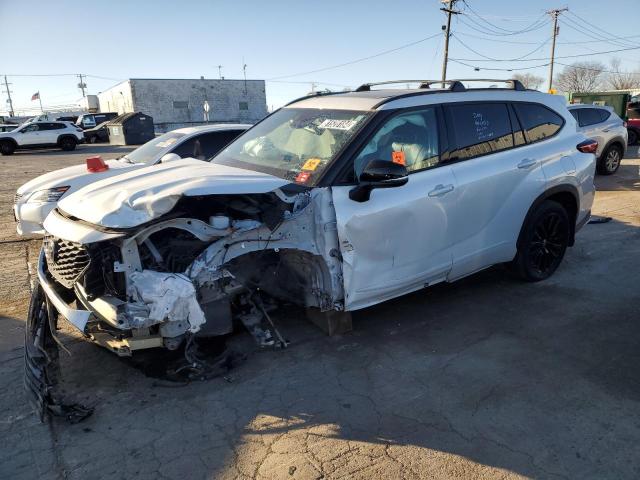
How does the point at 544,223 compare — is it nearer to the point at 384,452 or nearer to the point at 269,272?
the point at 269,272

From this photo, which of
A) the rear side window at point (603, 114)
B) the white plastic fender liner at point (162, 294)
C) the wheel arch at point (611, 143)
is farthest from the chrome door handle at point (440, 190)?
the rear side window at point (603, 114)

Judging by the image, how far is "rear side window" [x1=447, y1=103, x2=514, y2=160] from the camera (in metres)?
4.05

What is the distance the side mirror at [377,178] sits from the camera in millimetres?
3197

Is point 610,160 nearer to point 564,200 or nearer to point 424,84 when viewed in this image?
point 564,200

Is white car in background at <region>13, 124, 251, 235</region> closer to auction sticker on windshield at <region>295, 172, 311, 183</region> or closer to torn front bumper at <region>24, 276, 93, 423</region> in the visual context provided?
auction sticker on windshield at <region>295, 172, 311, 183</region>

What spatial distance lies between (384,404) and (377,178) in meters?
1.48

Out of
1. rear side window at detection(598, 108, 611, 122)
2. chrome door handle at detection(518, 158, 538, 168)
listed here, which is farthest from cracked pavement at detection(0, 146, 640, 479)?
rear side window at detection(598, 108, 611, 122)

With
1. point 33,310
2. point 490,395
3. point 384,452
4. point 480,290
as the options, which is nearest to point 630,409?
point 490,395

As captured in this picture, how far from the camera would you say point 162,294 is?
A: 2928 millimetres

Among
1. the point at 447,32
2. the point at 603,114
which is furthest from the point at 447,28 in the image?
the point at 603,114

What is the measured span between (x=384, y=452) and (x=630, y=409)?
1.58m

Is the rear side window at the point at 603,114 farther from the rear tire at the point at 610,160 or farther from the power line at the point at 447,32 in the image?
the power line at the point at 447,32

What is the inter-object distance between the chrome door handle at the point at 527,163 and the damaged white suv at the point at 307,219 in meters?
0.01

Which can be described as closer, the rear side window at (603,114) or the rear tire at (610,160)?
the rear side window at (603,114)
